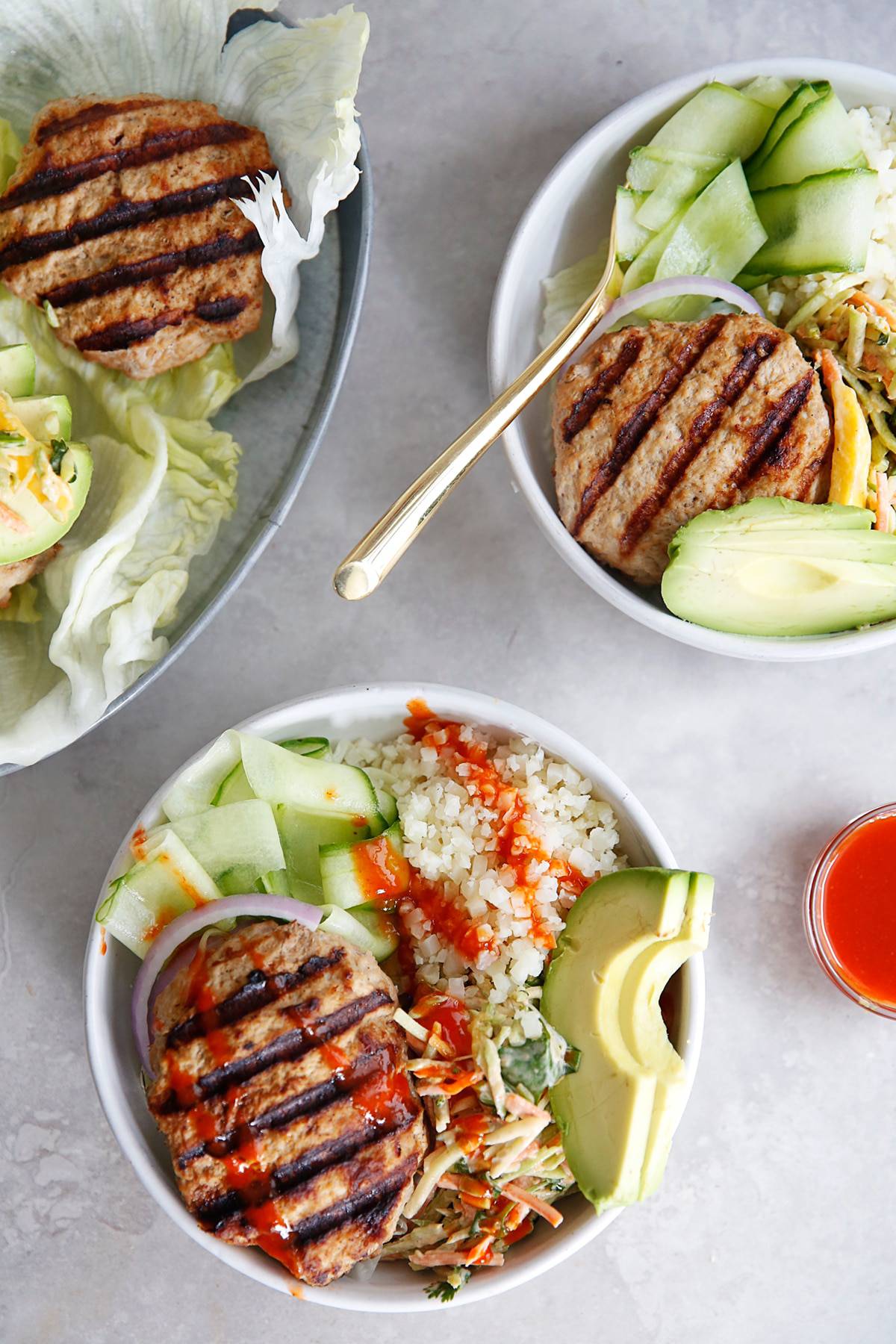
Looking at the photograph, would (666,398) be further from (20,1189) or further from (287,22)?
(20,1189)

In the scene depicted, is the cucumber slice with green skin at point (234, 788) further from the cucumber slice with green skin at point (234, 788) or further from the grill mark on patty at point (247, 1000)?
the grill mark on patty at point (247, 1000)

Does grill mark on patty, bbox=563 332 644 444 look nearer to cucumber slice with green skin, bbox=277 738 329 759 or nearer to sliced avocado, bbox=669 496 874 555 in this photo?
sliced avocado, bbox=669 496 874 555

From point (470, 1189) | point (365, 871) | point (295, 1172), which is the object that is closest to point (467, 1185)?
point (470, 1189)

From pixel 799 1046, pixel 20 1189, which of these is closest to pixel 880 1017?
pixel 799 1046

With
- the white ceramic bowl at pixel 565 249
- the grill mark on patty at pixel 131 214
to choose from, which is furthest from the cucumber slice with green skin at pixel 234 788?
the grill mark on patty at pixel 131 214

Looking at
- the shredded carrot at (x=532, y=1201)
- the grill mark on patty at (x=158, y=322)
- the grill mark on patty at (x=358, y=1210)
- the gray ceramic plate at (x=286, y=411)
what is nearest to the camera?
the grill mark on patty at (x=358, y=1210)

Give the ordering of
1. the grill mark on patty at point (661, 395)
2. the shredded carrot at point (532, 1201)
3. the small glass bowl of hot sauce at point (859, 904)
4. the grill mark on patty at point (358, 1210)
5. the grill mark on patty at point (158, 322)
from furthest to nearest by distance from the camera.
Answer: the small glass bowl of hot sauce at point (859, 904), the grill mark on patty at point (158, 322), the grill mark on patty at point (661, 395), the shredded carrot at point (532, 1201), the grill mark on patty at point (358, 1210)
